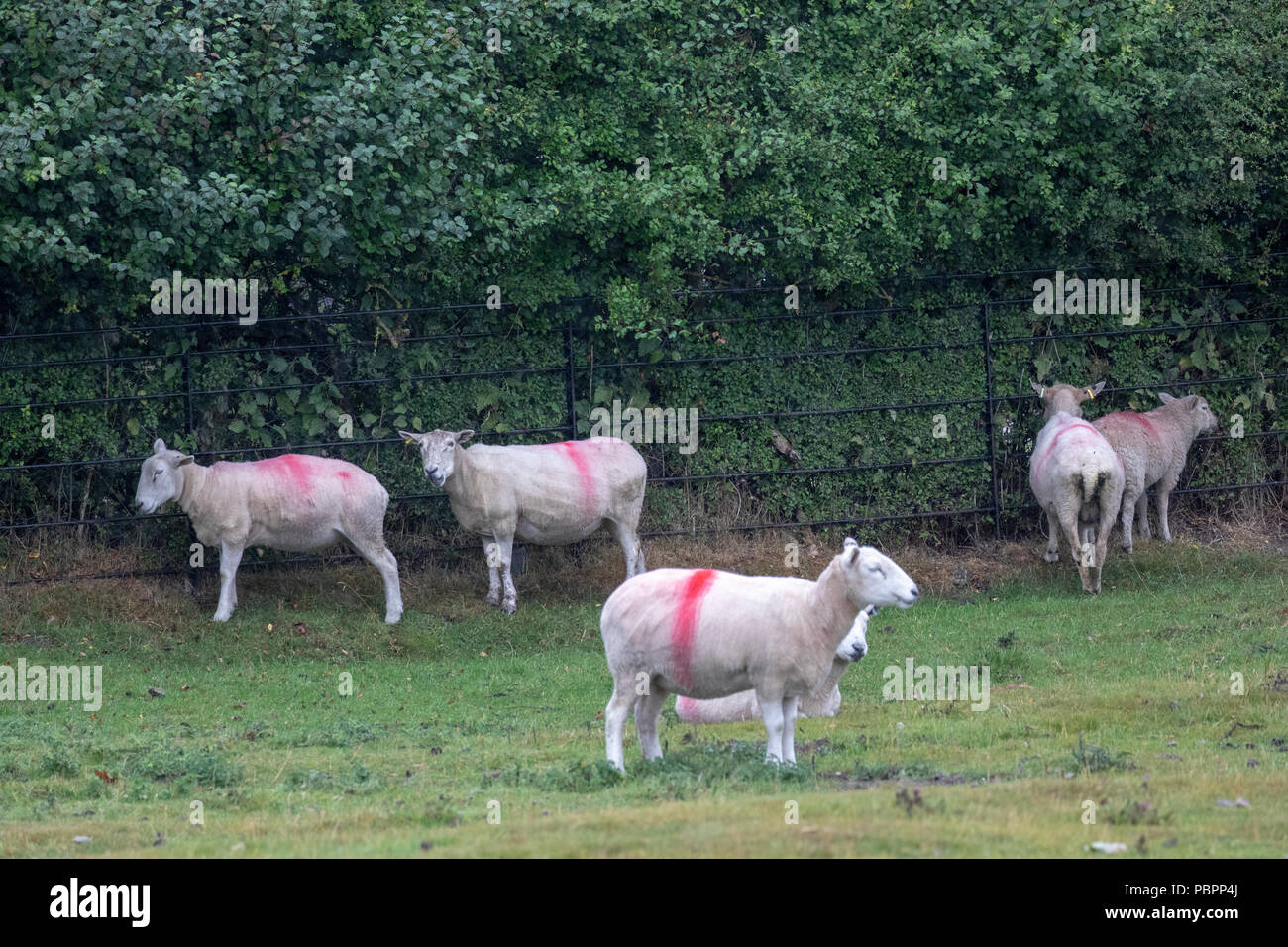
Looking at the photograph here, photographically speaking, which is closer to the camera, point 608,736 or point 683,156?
point 608,736

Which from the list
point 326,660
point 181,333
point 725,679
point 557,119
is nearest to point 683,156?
point 557,119

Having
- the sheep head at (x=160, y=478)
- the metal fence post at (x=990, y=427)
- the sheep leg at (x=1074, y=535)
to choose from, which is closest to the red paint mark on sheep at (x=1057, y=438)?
the sheep leg at (x=1074, y=535)

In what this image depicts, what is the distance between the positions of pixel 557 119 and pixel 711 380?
321 centimetres

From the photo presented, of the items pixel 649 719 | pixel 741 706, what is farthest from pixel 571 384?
pixel 649 719

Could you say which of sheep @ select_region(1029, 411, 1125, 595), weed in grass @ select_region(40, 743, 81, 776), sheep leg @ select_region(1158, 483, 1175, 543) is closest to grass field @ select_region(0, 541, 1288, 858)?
weed in grass @ select_region(40, 743, 81, 776)

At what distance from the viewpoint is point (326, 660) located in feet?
46.1

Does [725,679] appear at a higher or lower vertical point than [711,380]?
lower

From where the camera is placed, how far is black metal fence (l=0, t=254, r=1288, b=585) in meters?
15.9

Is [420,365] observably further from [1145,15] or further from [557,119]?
[1145,15]

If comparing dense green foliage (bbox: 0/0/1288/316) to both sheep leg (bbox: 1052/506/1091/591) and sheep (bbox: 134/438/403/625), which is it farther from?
sheep leg (bbox: 1052/506/1091/591)

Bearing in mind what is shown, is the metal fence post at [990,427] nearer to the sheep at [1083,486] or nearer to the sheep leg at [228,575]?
the sheep at [1083,486]

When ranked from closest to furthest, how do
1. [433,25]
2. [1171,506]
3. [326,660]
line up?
[326,660], [433,25], [1171,506]

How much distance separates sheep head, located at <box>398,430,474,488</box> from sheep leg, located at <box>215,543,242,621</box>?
1.94 m

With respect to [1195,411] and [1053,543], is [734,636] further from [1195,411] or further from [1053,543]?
[1195,411]
